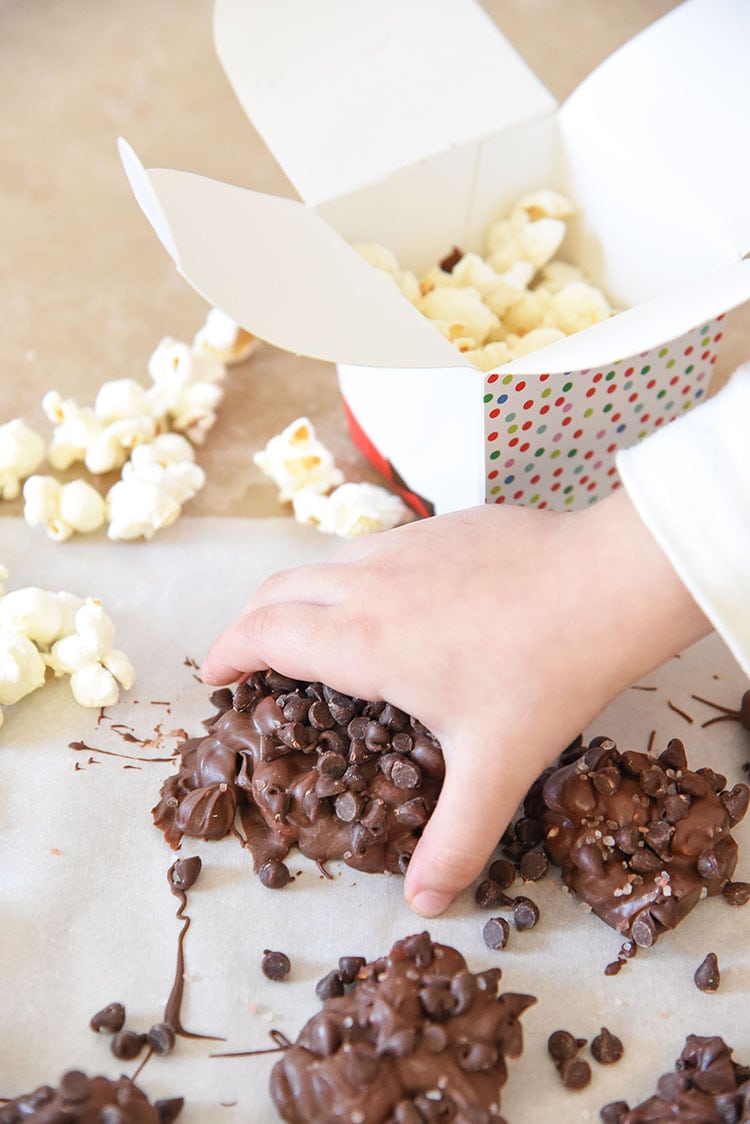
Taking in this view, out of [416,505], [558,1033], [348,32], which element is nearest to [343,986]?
[558,1033]

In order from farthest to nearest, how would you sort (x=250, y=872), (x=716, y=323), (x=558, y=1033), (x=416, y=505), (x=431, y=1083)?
(x=416, y=505)
(x=716, y=323)
(x=250, y=872)
(x=558, y=1033)
(x=431, y=1083)

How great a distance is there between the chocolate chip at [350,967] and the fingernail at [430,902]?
79 millimetres

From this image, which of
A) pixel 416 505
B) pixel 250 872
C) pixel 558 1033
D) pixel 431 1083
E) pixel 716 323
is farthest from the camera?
pixel 416 505

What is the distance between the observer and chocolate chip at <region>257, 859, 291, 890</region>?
3.56 feet

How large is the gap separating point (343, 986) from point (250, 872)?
6.3 inches

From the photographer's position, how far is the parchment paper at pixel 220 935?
983 millimetres

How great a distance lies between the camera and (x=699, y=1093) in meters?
0.94

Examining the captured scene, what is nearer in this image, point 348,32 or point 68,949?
point 68,949

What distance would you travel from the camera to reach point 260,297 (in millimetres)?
1040

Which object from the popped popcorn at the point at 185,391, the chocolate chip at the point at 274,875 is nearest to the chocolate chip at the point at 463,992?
the chocolate chip at the point at 274,875

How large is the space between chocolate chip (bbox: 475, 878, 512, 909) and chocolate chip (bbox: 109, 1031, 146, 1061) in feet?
1.11

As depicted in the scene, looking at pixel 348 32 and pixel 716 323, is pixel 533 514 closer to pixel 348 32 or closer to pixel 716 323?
pixel 716 323

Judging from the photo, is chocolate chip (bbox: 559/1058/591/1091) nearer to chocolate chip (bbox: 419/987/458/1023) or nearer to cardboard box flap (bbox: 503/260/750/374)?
chocolate chip (bbox: 419/987/458/1023)

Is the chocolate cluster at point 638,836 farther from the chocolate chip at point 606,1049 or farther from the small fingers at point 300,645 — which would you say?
the small fingers at point 300,645
